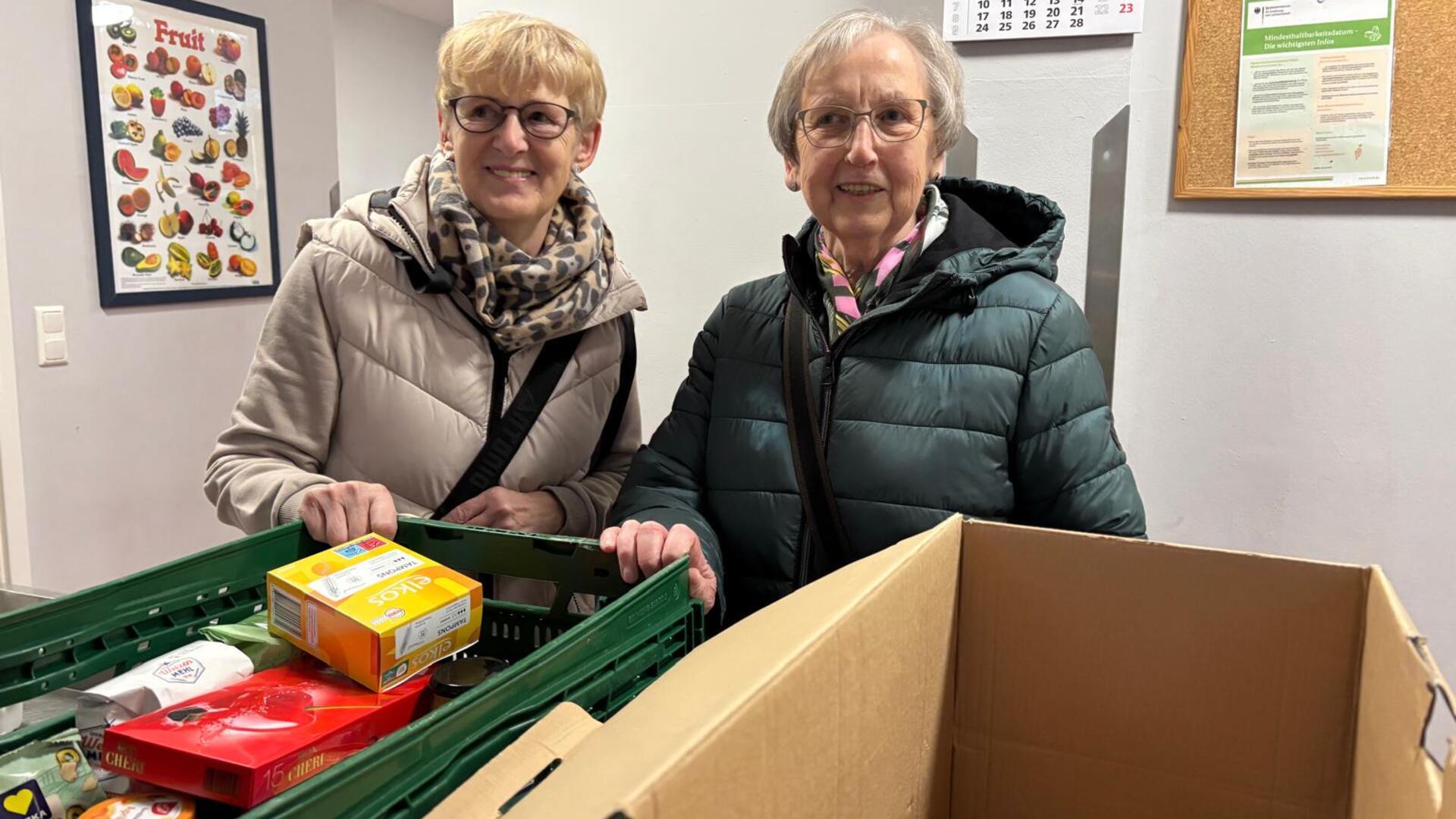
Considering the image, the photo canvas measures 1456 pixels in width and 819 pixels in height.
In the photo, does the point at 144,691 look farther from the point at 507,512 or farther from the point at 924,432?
the point at 924,432

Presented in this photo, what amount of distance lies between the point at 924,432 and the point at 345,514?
690mm

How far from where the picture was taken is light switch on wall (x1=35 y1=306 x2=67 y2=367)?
2.75 meters

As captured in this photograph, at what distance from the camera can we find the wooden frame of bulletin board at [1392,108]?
1768 mm

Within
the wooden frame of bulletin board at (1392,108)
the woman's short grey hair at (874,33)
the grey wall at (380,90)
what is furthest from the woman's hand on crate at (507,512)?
the grey wall at (380,90)

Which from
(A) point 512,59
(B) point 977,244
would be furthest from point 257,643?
(B) point 977,244

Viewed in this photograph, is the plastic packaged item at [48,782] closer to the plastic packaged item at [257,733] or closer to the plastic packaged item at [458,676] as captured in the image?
the plastic packaged item at [257,733]

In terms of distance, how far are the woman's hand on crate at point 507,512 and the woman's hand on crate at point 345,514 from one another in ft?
0.97

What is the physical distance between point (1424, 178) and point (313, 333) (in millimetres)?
1936

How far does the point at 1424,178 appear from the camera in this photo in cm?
179

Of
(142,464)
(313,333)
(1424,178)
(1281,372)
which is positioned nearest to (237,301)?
(142,464)

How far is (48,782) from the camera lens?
626mm

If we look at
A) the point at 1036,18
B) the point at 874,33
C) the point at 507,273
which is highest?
the point at 1036,18

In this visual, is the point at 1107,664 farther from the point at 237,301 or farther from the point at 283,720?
the point at 237,301

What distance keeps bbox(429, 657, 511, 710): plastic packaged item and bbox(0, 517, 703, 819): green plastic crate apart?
5 centimetres
